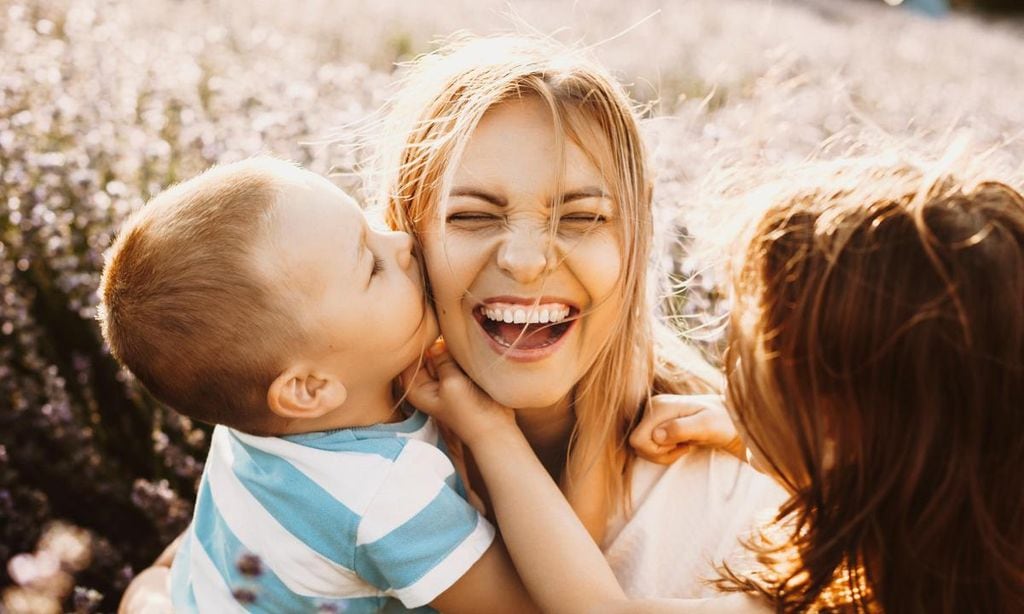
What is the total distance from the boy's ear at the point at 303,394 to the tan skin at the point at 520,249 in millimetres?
309

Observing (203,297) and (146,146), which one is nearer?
(203,297)

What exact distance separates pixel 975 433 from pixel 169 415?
2.10 metres

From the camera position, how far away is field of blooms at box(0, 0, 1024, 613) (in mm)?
2576

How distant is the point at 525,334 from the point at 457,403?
20cm

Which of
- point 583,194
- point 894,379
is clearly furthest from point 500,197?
point 894,379

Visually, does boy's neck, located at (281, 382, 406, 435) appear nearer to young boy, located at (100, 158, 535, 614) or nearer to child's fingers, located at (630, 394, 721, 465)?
young boy, located at (100, 158, 535, 614)

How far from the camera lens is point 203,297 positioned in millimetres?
1675

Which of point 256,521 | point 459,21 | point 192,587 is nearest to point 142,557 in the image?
point 192,587

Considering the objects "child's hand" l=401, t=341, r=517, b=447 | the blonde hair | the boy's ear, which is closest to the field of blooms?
the blonde hair

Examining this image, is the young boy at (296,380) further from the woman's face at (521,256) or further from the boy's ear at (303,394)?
the woman's face at (521,256)

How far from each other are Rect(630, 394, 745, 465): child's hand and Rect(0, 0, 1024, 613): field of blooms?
166mm

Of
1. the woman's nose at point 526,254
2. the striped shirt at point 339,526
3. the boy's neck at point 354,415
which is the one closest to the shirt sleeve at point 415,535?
the striped shirt at point 339,526

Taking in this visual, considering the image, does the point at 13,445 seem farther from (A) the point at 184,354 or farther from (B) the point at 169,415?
(A) the point at 184,354

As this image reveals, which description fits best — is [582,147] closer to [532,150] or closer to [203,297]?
[532,150]
